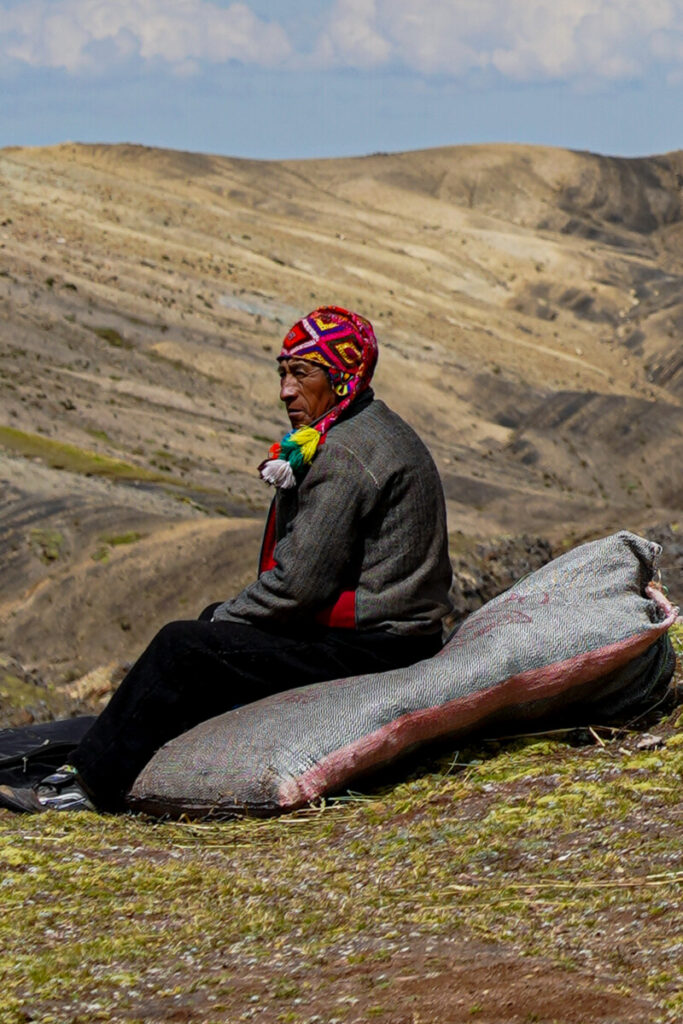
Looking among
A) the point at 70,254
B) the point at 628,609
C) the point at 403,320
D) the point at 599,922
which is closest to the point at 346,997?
the point at 599,922

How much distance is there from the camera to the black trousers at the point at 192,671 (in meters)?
4.73

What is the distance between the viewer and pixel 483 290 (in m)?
40.6

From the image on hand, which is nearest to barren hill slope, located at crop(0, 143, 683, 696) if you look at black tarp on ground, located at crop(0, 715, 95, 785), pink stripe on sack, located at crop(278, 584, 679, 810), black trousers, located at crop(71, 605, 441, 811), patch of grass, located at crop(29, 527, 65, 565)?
patch of grass, located at crop(29, 527, 65, 565)

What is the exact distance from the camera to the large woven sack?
450cm

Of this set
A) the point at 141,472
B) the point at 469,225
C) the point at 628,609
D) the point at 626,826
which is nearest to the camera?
the point at 626,826

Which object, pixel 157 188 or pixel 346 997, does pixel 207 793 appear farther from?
pixel 157 188

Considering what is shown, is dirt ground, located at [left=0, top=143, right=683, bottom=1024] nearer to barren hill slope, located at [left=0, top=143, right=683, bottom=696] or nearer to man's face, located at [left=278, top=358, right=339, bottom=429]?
barren hill slope, located at [left=0, top=143, right=683, bottom=696]

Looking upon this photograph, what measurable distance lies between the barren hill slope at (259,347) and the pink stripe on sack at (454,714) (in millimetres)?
7518

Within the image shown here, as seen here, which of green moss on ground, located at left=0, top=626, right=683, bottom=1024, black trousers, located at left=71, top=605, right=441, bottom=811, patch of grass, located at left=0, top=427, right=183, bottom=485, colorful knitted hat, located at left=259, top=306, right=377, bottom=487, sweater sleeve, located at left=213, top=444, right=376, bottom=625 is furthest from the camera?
patch of grass, located at left=0, top=427, right=183, bottom=485

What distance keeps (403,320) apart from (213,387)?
8.62 metres

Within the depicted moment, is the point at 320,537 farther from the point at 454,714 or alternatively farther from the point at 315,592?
the point at 454,714

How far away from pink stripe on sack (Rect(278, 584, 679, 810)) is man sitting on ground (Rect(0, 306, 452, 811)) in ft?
0.95

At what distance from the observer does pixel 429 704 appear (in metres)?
4.55

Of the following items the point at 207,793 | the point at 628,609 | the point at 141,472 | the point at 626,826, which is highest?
the point at 628,609
